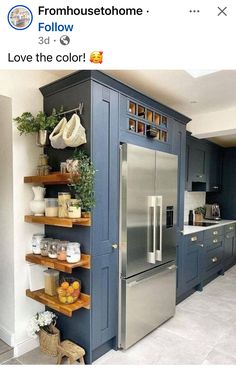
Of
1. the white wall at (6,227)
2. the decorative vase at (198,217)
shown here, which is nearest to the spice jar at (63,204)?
the white wall at (6,227)

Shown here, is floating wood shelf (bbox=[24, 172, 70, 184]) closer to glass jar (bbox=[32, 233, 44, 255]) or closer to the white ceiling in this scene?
glass jar (bbox=[32, 233, 44, 255])

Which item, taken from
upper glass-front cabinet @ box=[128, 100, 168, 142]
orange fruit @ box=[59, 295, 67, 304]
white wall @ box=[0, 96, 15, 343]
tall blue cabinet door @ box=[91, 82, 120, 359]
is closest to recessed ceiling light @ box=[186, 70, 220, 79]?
upper glass-front cabinet @ box=[128, 100, 168, 142]

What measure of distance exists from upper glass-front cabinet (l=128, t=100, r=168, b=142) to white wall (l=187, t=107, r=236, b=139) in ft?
3.84

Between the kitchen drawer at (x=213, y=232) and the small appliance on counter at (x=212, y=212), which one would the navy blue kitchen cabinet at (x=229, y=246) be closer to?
the kitchen drawer at (x=213, y=232)

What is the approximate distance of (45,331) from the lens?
2.09 metres

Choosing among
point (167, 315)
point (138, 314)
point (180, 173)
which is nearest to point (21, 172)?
point (138, 314)

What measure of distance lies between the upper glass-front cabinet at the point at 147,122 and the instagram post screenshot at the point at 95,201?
0.5 inches

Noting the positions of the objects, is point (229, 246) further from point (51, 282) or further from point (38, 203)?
point (38, 203)

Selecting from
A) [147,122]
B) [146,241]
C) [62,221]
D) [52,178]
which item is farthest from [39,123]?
[146,241]

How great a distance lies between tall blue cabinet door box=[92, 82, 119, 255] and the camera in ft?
6.32

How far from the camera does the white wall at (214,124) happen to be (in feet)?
11.1

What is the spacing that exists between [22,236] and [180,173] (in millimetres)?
1935

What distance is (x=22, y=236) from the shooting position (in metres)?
2.14
